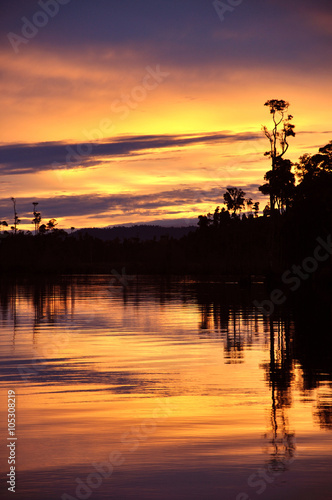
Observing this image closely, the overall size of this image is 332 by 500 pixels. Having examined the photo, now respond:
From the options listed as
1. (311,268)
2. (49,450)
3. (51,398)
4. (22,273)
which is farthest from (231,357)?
(22,273)

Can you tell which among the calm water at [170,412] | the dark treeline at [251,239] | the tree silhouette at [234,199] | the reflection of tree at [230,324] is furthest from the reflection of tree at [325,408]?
the tree silhouette at [234,199]

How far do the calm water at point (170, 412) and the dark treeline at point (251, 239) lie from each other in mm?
29196

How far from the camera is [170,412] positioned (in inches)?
451

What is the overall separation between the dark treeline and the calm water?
29.2 metres

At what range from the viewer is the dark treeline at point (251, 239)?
177 ft

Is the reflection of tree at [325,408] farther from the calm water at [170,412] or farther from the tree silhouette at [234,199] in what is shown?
the tree silhouette at [234,199]

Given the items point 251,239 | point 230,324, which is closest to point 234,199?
point 251,239

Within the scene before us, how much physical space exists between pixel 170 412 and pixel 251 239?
134153 millimetres

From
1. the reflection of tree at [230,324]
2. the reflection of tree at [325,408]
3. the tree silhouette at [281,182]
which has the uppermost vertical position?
the tree silhouette at [281,182]

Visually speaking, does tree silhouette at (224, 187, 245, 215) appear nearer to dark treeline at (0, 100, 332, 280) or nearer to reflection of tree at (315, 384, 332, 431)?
dark treeline at (0, 100, 332, 280)

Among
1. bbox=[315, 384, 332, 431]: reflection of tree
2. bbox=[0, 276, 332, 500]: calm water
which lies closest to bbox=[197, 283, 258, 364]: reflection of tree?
bbox=[0, 276, 332, 500]: calm water

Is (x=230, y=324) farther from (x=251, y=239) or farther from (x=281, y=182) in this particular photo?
(x=251, y=239)

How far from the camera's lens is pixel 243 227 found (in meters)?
148

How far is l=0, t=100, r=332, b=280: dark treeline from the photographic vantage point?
53.9 m
